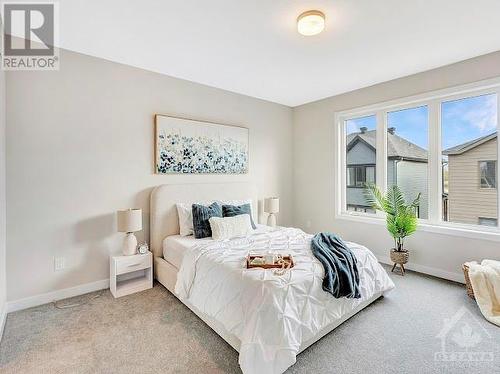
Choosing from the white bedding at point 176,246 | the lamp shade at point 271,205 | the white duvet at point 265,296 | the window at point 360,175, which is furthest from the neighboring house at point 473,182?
the white bedding at point 176,246

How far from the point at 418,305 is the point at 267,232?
1.72m

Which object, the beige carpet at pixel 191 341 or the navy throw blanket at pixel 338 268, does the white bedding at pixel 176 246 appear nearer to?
the beige carpet at pixel 191 341

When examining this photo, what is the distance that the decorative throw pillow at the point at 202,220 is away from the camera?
3.12m

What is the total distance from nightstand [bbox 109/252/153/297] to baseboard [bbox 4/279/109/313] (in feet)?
0.51

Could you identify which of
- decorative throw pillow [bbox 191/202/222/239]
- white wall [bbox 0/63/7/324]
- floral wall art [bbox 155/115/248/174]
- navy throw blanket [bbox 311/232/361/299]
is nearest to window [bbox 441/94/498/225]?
navy throw blanket [bbox 311/232/361/299]

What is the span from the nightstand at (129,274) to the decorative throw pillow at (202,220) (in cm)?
60

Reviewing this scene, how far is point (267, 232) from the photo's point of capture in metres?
3.29

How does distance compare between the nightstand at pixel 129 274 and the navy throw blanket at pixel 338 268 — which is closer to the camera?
the navy throw blanket at pixel 338 268

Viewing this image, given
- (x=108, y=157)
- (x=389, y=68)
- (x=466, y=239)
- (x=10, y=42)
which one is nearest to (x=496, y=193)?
(x=466, y=239)

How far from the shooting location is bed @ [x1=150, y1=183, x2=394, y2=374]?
1.66m

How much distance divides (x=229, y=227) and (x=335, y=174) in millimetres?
2202

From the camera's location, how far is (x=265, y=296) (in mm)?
1749

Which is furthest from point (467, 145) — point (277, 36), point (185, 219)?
point (185, 219)
